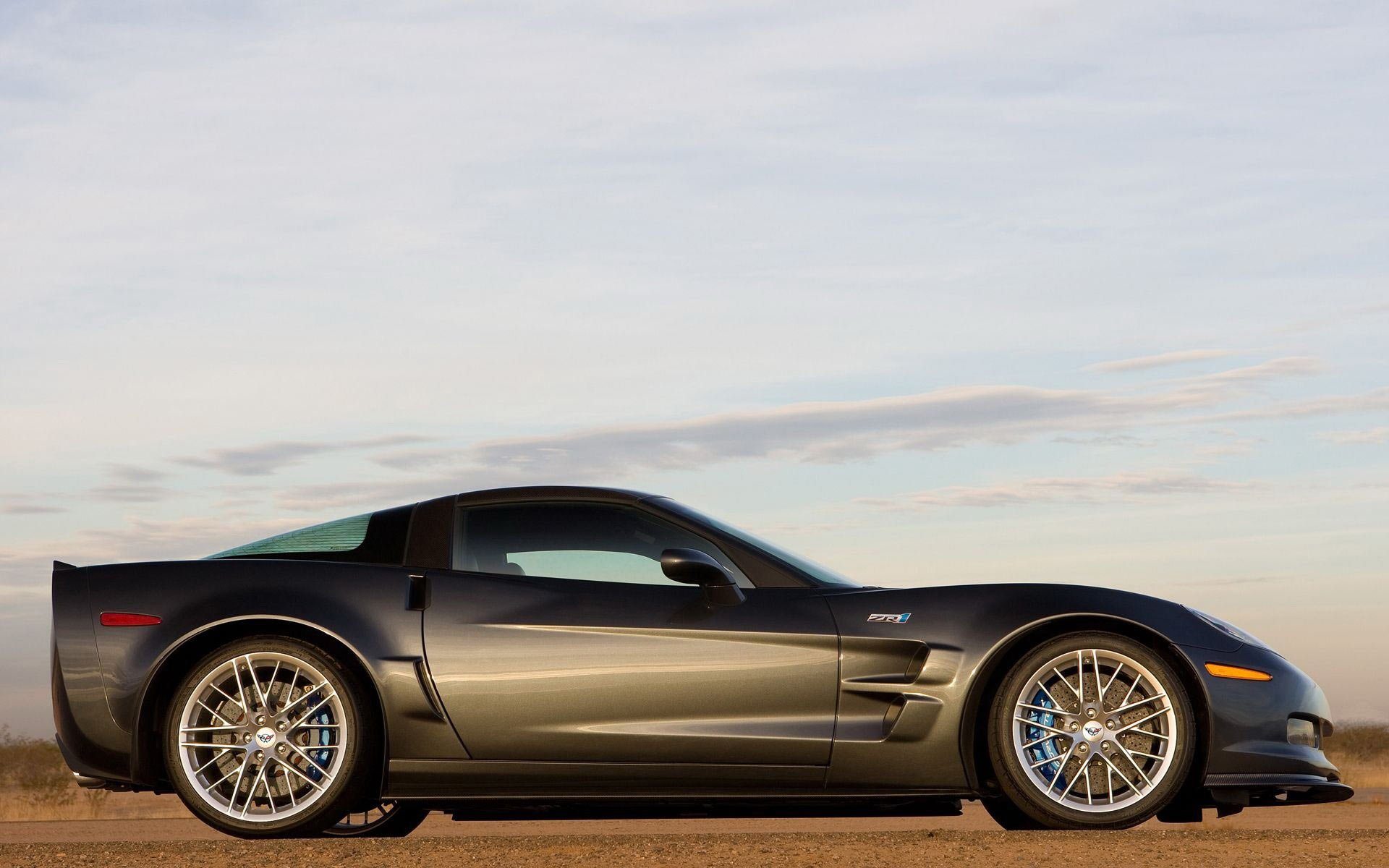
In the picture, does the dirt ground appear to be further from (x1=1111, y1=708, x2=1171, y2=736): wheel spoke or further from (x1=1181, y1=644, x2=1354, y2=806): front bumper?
(x1=1111, y1=708, x2=1171, y2=736): wheel spoke

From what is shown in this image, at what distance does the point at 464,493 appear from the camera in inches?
258

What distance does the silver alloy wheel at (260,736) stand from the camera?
6.08 metres

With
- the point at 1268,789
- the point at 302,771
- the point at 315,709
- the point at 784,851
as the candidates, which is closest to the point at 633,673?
the point at 784,851

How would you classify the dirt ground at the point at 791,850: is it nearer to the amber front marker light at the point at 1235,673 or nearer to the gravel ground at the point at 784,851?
the gravel ground at the point at 784,851

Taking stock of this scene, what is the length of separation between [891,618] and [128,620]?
3269mm

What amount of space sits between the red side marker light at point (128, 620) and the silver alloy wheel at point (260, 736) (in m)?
0.35

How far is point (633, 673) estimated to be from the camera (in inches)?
234

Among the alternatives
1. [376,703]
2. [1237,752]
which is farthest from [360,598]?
[1237,752]

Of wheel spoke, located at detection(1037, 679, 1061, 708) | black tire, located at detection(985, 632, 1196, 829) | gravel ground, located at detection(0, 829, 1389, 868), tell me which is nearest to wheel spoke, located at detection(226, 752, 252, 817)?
gravel ground, located at detection(0, 829, 1389, 868)

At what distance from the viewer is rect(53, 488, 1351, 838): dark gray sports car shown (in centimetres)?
594

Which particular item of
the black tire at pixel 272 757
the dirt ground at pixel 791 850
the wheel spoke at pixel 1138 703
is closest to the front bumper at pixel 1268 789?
the dirt ground at pixel 791 850

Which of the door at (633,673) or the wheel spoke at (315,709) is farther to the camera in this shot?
the wheel spoke at (315,709)

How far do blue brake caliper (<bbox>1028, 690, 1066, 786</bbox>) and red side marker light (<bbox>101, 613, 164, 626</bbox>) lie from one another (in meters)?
3.71

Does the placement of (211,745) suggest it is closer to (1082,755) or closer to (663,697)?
(663,697)
